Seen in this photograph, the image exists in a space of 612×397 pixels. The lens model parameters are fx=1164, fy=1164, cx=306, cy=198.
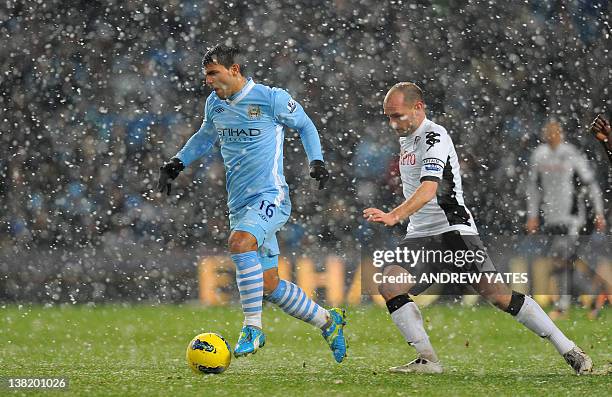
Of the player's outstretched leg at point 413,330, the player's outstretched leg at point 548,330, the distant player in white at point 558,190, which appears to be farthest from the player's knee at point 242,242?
the distant player in white at point 558,190

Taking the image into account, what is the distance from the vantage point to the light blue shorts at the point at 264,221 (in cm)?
554

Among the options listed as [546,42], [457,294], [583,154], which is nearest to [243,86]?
→ [457,294]

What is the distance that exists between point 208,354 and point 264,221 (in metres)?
0.70

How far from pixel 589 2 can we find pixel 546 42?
652 mm

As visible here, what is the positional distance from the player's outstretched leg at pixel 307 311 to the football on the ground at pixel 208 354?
1.64 feet

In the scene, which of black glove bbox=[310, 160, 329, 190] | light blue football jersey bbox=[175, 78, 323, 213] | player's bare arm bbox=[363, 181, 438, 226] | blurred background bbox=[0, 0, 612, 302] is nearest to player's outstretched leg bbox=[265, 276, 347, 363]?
light blue football jersey bbox=[175, 78, 323, 213]

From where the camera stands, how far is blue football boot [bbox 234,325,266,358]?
5285 millimetres

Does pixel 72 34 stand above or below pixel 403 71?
above

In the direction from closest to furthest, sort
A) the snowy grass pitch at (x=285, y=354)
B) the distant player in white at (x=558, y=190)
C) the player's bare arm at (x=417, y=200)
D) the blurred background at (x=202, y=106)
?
1. the snowy grass pitch at (x=285, y=354)
2. the player's bare arm at (x=417, y=200)
3. the distant player in white at (x=558, y=190)
4. the blurred background at (x=202, y=106)

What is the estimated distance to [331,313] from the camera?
19.4 ft

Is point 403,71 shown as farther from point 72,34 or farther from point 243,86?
point 243,86

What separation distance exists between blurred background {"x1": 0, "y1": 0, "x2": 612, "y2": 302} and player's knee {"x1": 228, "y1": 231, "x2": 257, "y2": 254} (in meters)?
5.58

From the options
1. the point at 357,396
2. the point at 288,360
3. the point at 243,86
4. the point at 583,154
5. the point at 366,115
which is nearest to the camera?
the point at 357,396

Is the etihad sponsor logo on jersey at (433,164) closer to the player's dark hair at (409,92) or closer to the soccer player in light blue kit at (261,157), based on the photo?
the player's dark hair at (409,92)
